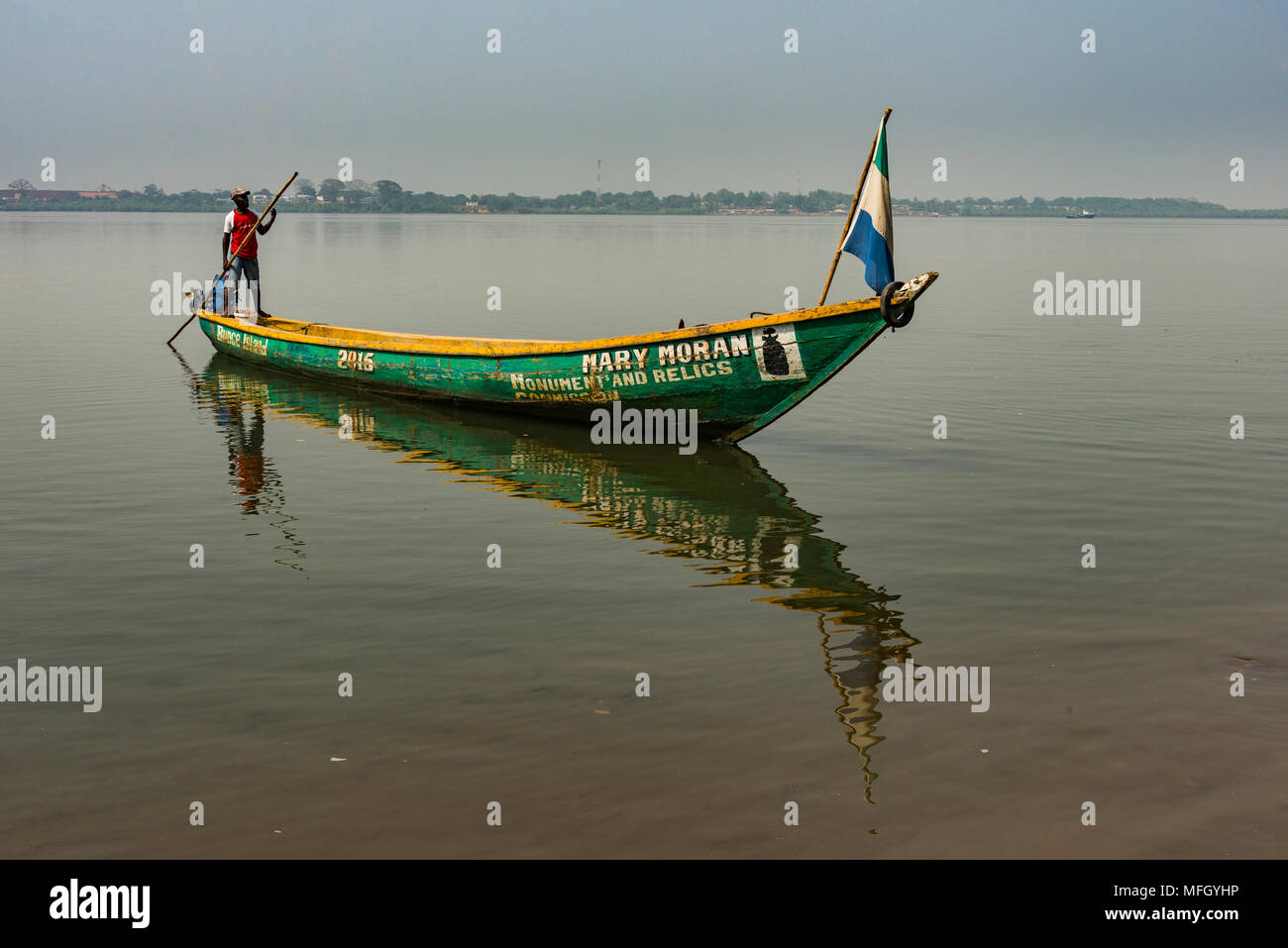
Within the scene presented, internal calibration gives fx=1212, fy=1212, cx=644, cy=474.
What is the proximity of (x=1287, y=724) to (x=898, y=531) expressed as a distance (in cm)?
475

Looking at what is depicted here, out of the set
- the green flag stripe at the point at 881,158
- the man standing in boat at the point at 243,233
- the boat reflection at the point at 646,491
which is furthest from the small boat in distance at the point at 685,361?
the man standing in boat at the point at 243,233

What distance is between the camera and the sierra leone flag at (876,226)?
1241 centimetres

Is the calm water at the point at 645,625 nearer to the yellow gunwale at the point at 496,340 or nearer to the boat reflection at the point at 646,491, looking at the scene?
the boat reflection at the point at 646,491

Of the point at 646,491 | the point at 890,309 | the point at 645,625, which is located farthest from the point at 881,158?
the point at 645,625

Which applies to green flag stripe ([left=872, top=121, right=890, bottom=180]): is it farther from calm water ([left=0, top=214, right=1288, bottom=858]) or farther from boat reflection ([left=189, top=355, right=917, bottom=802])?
boat reflection ([left=189, top=355, right=917, bottom=802])

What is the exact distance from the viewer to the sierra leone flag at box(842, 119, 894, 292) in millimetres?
12414

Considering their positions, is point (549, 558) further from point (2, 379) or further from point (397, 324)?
point (397, 324)

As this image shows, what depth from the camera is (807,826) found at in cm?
611

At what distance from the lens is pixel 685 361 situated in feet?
47.6

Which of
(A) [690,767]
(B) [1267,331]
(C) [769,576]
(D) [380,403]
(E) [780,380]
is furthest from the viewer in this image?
(B) [1267,331]

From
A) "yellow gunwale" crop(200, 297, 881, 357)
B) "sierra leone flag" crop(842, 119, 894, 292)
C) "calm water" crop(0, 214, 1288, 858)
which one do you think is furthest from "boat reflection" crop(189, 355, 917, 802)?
"sierra leone flag" crop(842, 119, 894, 292)

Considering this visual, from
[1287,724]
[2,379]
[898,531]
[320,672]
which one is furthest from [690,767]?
[2,379]

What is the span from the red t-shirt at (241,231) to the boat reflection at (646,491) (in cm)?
265

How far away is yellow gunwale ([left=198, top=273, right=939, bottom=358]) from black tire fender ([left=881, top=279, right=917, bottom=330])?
0.29 feet
